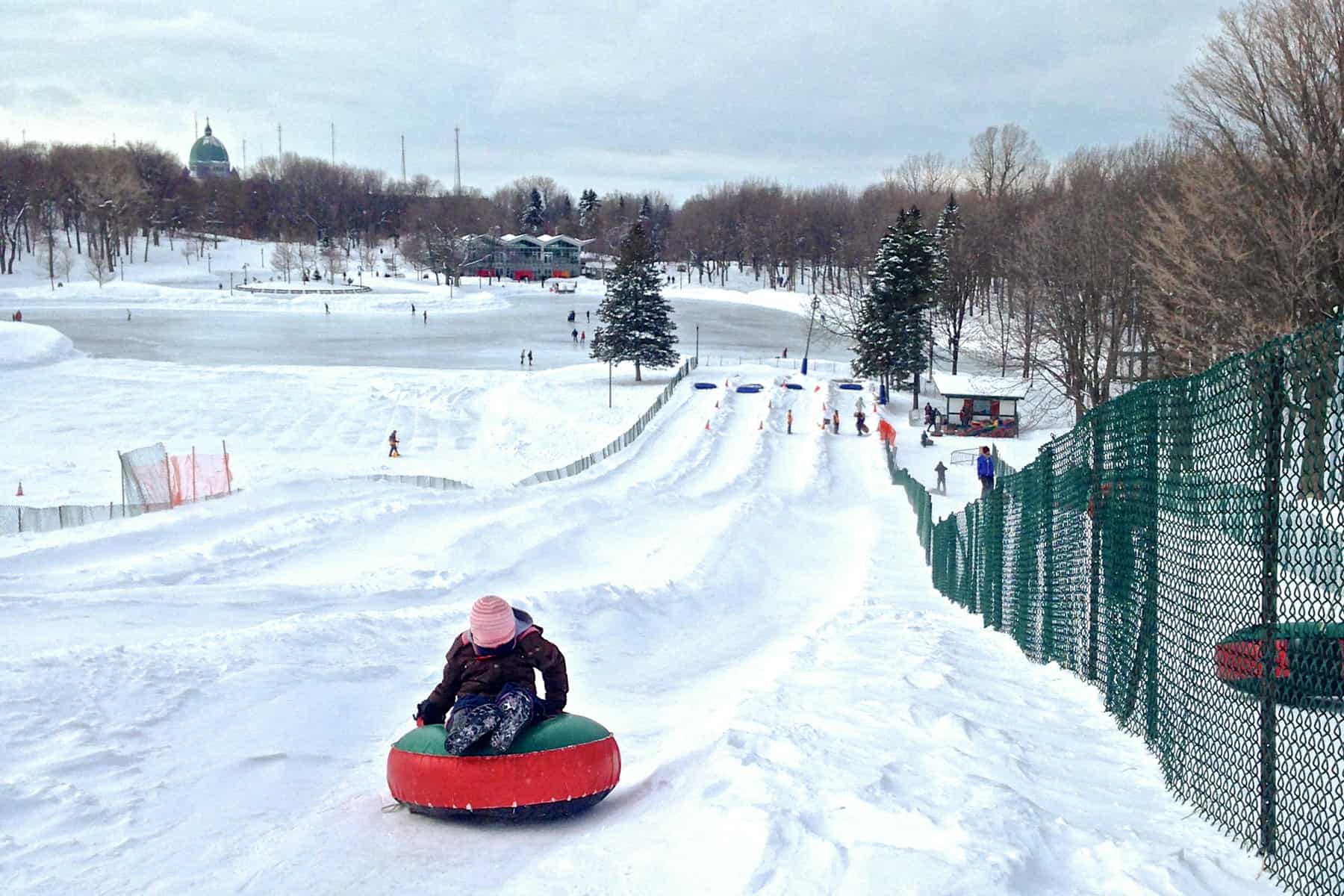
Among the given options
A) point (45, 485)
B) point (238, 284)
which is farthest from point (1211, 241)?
point (238, 284)

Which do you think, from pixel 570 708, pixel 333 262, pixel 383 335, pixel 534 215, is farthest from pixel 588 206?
pixel 570 708

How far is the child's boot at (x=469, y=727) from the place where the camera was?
6422 millimetres

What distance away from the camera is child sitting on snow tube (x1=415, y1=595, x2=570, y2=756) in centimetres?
646

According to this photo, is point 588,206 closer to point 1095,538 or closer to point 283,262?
point 283,262

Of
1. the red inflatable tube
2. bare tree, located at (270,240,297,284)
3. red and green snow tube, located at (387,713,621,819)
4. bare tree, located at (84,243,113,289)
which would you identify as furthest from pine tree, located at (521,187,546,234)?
the red inflatable tube

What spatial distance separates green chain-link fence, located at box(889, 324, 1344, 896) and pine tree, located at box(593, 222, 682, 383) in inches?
2124

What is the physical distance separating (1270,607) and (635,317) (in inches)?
2284

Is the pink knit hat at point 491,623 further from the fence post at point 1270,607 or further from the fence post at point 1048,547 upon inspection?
the fence post at point 1048,547

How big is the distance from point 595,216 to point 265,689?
602ft

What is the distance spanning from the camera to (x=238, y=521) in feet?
65.1

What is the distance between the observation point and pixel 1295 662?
457 cm

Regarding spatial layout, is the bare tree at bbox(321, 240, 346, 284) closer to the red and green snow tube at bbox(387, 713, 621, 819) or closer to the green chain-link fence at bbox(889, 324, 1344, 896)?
the red and green snow tube at bbox(387, 713, 621, 819)

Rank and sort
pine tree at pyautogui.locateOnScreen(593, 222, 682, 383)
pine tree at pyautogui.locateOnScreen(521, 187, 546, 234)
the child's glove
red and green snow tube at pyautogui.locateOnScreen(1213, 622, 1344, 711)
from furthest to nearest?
1. pine tree at pyautogui.locateOnScreen(521, 187, 546, 234)
2. pine tree at pyautogui.locateOnScreen(593, 222, 682, 383)
3. the child's glove
4. red and green snow tube at pyautogui.locateOnScreen(1213, 622, 1344, 711)

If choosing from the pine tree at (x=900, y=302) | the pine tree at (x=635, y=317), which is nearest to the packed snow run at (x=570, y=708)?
the pine tree at (x=900, y=302)
